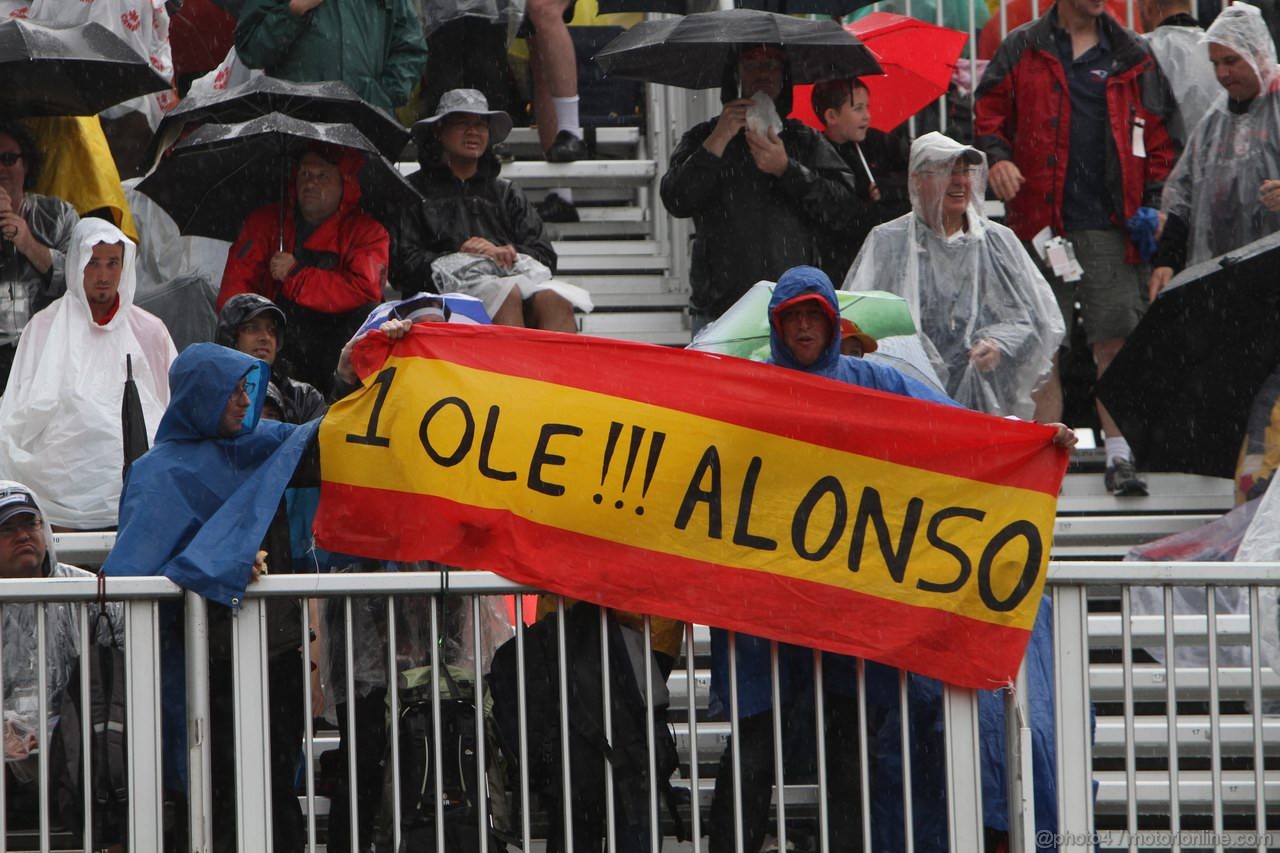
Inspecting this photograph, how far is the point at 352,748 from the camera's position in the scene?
20.4 ft

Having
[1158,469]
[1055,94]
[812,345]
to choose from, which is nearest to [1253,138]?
[1055,94]

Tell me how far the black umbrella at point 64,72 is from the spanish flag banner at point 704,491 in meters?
3.65

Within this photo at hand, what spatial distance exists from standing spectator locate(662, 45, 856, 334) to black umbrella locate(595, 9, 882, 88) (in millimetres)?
337

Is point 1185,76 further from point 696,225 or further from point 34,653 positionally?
point 34,653

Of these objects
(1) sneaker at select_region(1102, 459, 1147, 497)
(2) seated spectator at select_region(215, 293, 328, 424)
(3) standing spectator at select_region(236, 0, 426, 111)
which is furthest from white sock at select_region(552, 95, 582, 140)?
(1) sneaker at select_region(1102, 459, 1147, 497)

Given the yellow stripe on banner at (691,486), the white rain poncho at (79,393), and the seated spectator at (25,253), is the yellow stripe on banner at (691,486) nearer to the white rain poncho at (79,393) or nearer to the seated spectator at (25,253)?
the white rain poncho at (79,393)

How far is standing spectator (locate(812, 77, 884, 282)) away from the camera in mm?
10000

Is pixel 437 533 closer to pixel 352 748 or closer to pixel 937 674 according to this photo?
pixel 352 748

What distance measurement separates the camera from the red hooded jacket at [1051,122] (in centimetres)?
1032

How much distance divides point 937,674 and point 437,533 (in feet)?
4.86

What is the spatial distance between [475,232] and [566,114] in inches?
84.8

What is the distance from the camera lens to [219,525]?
6.44 m

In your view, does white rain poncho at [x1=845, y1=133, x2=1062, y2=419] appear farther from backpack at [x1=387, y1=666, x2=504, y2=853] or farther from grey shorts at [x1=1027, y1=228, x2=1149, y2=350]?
backpack at [x1=387, y1=666, x2=504, y2=853]

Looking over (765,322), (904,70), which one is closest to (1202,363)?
(765,322)
